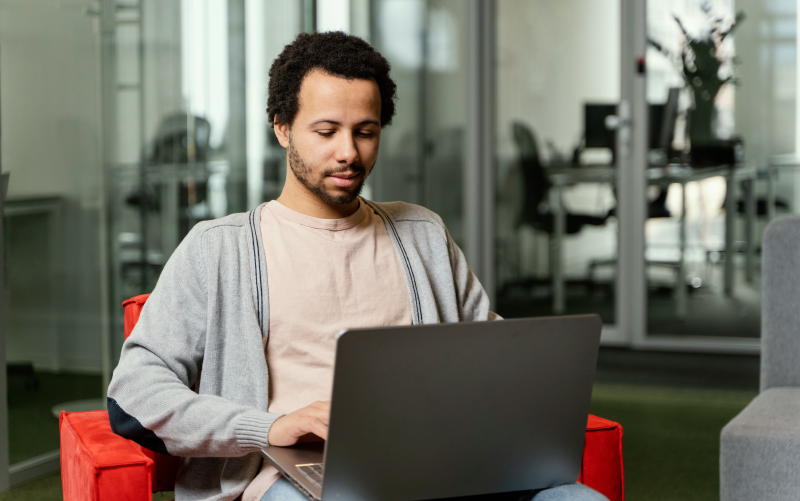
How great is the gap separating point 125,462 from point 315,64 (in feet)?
2.00

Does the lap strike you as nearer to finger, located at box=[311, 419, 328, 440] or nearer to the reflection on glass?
finger, located at box=[311, 419, 328, 440]

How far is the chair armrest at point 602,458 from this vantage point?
126 cm

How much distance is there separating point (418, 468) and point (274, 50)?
2.88 meters

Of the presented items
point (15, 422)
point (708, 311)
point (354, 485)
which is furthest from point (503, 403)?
point (708, 311)

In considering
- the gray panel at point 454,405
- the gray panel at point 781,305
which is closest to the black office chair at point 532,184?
the gray panel at point 781,305

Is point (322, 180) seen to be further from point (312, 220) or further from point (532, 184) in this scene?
point (532, 184)

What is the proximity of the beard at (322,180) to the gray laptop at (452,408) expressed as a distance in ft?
1.41

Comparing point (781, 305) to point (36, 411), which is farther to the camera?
point (36, 411)

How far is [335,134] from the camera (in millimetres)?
1217

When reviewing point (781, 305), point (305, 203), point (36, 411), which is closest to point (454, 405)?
point (305, 203)

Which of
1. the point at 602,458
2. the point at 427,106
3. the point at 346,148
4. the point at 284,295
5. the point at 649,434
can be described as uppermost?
the point at 427,106

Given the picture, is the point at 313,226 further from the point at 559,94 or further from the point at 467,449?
the point at 559,94

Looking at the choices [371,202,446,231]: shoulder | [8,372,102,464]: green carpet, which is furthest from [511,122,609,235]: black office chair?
[371,202,446,231]: shoulder

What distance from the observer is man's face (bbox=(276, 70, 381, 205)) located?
1211 millimetres
